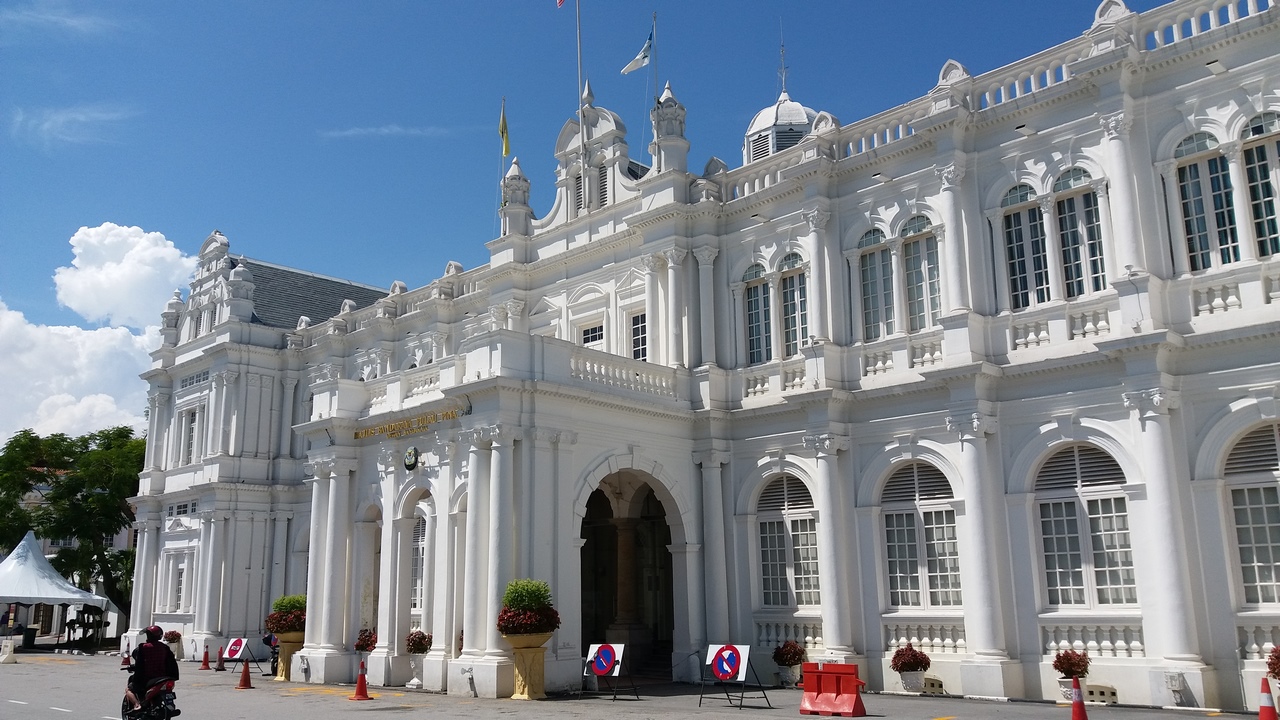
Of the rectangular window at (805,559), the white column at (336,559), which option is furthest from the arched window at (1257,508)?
the white column at (336,559)

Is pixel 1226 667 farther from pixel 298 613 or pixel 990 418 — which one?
pixel 298 613

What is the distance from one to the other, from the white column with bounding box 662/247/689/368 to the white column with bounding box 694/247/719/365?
443mm

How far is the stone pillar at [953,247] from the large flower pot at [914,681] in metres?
6.76

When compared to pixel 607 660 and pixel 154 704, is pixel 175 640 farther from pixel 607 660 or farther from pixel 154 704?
pixel 154 704

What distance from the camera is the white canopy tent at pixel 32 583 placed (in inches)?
1531

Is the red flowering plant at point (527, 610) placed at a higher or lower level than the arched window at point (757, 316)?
lower

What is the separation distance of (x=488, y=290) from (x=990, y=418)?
48.9 ft

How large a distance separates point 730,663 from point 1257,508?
866cm

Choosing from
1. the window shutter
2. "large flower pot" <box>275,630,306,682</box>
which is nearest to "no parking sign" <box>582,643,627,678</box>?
"large flower pot" <box>275,630,306,682</box>

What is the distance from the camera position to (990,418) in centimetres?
1898

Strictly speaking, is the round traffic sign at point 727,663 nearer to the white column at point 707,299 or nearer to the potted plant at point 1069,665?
the potted plant at point 1069,665

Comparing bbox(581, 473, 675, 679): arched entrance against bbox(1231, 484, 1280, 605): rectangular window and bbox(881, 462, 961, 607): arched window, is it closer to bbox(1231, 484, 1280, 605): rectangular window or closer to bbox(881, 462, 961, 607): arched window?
bbox(881, 462, 961, 607): arched window

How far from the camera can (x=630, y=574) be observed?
25.5 meters

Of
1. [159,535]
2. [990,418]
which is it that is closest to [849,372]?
[990,418]
